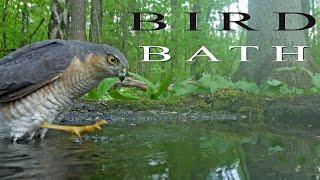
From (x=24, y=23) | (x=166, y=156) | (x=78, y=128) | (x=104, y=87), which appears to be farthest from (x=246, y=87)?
(x=24, y=23)

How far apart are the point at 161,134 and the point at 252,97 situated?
1906 mm

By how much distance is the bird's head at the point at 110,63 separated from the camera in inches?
146

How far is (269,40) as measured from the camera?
8180 millimetres

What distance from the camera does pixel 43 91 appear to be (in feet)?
12.1

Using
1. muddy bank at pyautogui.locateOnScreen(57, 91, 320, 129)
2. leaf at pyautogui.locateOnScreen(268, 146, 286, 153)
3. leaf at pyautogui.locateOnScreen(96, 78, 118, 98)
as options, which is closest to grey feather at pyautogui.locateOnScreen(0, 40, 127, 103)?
muddy bank at pyautogui.locateOnScreen(57, 91, 320, 129)

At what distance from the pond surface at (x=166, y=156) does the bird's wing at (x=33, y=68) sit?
400 mm

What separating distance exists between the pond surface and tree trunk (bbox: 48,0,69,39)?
227 inches

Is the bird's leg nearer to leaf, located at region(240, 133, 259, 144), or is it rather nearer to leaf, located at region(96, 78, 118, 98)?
leaf, located at region(240, 133, 259, 144)

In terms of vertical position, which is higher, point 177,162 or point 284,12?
point 284,12

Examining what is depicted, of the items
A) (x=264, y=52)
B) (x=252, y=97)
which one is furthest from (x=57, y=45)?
(x=264, y=52)

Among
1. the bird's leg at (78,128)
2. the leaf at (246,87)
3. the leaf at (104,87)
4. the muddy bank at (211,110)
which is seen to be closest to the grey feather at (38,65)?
the bird's leg at (78,128)

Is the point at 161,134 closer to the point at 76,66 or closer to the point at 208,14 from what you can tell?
the point at 76,66

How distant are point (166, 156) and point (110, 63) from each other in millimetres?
1330

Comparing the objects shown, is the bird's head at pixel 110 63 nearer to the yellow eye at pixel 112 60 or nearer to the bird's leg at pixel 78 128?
the yellow eye at pixel 112 60
